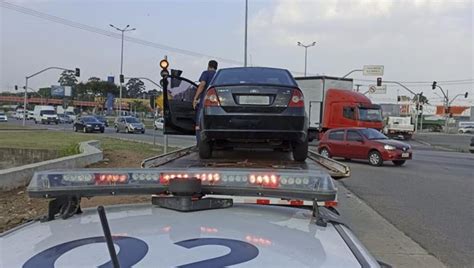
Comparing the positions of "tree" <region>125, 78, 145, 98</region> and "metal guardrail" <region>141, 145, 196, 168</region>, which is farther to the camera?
"tree" <region>125, 78, 145, 98</region>

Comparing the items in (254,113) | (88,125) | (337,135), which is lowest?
(88,125)

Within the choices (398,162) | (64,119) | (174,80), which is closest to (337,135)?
(398,162)

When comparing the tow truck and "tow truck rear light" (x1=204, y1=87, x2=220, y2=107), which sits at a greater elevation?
"tow truck rear light" (x1=204, y1=87, x2=220, y2=107)

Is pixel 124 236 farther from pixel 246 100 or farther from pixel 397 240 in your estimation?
pixel 397 240

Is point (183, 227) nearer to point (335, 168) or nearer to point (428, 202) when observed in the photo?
point (335, 168)

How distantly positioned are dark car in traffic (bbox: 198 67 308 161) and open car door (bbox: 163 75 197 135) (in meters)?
1.47

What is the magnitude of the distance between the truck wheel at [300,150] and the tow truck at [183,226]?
3239 millimetres

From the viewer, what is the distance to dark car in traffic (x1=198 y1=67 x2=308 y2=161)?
568 cm

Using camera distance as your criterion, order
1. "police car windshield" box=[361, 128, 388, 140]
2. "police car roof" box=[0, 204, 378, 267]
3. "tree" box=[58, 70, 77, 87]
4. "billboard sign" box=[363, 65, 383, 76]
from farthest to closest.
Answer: "tree" box=[58, 70, 77, 87], "billboard sign" box=[363, 65, 383, 76], "police car windshield" box=[361, 128, 388, 140], "police car roof" box=[0, 204, 378, 267]

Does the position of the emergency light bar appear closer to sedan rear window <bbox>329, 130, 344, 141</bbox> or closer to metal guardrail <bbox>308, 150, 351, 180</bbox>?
metal guardrail <bbox>308, 150, 351, 180</bbox>

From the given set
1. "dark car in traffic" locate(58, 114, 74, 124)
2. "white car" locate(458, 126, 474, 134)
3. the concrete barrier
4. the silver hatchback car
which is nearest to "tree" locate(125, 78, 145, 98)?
"dark car in traffic" locate(58, 114, 74, 124)

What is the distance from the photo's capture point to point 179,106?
7434 millimetres

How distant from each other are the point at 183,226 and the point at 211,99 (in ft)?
12.5

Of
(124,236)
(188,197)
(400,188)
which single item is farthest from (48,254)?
(400,188)
